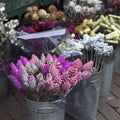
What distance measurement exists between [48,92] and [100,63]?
0.80 m

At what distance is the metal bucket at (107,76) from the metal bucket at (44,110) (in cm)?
95

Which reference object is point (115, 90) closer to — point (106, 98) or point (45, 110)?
point (106, 98)

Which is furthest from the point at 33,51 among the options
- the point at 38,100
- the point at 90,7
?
the point at 90,7

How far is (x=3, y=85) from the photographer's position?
12.7ft

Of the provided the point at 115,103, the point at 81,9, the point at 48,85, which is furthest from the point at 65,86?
the point at 81,9

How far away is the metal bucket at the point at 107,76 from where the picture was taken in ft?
12.7

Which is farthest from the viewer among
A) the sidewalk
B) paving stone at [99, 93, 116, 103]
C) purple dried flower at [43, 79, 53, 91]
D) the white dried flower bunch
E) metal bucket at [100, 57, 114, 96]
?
paving stone at [99, 93, 116, 103]

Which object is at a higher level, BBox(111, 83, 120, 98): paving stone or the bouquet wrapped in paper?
the bouquet wrapped in paper

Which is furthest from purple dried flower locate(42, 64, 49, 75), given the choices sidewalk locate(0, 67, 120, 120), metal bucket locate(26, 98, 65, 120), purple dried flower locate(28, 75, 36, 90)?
sidewalk locate(0, 67, 120, 120)

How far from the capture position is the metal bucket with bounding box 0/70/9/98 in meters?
3.80

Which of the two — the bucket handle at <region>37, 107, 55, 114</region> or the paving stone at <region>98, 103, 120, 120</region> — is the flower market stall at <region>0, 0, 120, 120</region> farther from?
the paving stone at <region>98, 103, 120, 120</region>

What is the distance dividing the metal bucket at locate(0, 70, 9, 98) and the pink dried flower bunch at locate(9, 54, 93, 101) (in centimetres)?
77

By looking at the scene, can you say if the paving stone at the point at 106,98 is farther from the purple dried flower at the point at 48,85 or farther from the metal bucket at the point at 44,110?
the purple dried flower at the point at 48,85

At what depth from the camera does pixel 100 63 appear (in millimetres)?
3482
